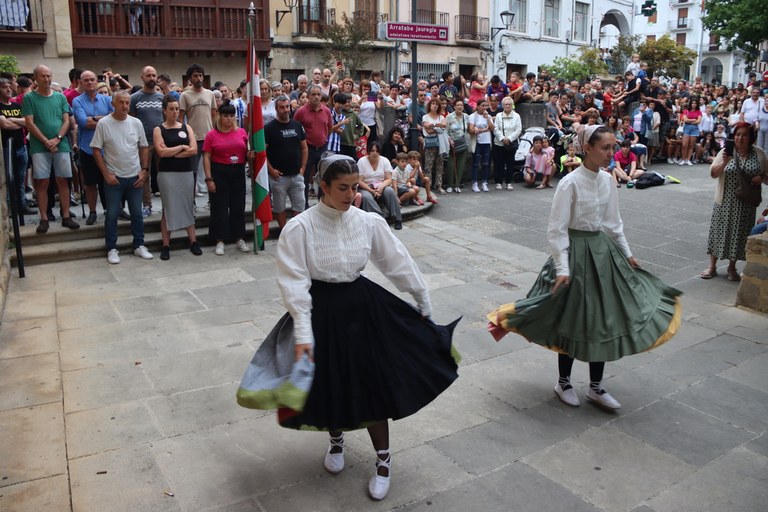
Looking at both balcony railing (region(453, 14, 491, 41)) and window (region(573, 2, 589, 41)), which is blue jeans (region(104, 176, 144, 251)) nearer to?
balcony railing (region(453, 14, 491, 41))

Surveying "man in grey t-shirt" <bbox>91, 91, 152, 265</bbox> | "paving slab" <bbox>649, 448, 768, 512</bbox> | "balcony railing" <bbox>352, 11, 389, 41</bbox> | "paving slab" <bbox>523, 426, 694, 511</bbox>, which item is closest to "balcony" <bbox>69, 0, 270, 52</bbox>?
"balcony railing" <bbox>352, 11, 389, 41</bbox>

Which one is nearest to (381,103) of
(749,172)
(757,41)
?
(749,172)

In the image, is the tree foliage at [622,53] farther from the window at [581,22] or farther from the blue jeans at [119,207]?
the blue jeans at [119,207]

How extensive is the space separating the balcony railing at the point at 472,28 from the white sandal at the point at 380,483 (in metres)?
27.4

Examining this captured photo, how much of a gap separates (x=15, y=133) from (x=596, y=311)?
303 inches

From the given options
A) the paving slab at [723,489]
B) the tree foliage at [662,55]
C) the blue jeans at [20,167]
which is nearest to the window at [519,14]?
the tree foliage at [662,55]

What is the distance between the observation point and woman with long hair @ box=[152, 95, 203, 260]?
8297mm

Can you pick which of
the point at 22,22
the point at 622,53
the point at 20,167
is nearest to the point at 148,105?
the point at 20,167

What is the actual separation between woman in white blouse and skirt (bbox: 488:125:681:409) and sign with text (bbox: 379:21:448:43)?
22.3ft

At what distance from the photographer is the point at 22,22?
56.3ft

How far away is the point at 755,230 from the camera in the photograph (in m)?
7.56

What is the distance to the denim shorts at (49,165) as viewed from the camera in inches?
331

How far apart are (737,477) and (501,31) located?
1137 inches

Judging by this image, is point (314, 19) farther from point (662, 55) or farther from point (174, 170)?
point (174, 170)
